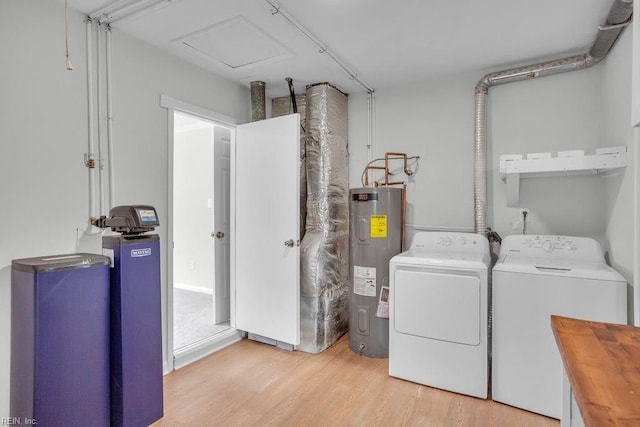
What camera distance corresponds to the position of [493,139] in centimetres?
284

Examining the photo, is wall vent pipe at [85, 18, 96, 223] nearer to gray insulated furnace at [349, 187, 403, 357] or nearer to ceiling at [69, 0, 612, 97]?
ceiling at [69, 0, 612, 97]

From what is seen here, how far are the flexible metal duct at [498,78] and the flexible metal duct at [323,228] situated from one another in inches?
48.4

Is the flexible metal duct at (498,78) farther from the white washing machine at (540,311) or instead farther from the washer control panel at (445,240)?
the white washing machine at (540,311)

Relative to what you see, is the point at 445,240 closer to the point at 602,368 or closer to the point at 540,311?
the point at 540,311

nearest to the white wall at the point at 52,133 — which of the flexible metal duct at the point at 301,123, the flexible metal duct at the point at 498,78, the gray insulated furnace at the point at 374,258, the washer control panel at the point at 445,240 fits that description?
the flexible metal duct at the point at 301,123

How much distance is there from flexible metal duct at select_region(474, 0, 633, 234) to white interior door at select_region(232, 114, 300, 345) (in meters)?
1.51

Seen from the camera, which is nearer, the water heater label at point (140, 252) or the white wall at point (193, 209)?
the water heater label at point (140, 252)

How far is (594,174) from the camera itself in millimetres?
2500

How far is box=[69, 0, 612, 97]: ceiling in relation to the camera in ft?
6.48

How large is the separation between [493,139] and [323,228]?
166cm

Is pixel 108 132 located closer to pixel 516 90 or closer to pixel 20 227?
pixel 20 227

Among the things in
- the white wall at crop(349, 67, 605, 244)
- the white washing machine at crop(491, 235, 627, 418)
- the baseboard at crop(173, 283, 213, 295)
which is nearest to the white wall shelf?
the white wall at crop(349, 67, 605, 244)

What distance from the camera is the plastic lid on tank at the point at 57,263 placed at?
60.3 inches

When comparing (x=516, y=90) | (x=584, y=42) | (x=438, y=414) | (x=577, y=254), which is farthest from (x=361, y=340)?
(x=584, y=42)
